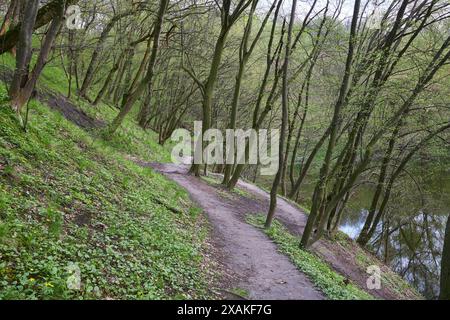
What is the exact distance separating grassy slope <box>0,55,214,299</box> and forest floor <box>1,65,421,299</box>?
0.74m

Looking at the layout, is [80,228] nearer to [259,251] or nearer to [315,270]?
[259,251]

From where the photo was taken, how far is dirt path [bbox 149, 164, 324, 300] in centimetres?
731

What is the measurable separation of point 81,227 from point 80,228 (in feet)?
0.41

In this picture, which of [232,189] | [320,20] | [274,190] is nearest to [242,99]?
[320,20]

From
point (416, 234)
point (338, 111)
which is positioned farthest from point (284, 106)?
point (416, 234)

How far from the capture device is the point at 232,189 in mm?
17328

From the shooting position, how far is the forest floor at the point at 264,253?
300 inches

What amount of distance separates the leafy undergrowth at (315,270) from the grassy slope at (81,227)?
7.68 ft

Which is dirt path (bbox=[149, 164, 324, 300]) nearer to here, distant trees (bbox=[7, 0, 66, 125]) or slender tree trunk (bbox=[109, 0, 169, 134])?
slender tree trunk (bbox=[109, 0, 169, 134])

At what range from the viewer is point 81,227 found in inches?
232

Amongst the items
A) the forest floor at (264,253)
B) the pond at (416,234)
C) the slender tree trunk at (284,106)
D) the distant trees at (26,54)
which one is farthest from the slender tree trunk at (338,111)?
the pond at (416,234)

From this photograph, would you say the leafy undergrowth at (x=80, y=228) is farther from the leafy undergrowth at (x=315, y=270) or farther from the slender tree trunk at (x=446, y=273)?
the slender tree trunk at (x=446, y=273)
